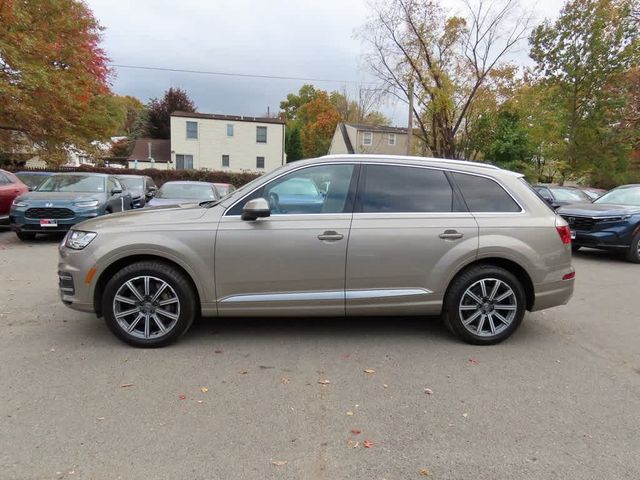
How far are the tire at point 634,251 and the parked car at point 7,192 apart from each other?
45.9ft

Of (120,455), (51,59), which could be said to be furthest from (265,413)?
(51,59)

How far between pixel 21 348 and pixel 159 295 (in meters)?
1.35

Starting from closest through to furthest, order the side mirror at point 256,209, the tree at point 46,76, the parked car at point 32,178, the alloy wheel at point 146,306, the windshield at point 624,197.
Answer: the side mirror at point 256,209 < the alloy wheel at point 146,306 < the windshield at point 624,197 < the tree at point 46,76 < the parked car at point 32,178

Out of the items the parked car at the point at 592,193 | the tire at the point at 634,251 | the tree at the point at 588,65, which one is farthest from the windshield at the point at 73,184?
the tree at the point at 588,65

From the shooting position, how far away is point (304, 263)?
4145 millimetres

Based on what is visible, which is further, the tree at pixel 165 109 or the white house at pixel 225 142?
the tree at pixel 165 109

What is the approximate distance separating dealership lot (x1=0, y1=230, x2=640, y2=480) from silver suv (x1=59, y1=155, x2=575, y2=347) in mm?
383

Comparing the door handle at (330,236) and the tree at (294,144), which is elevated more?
the tree at (294,144)

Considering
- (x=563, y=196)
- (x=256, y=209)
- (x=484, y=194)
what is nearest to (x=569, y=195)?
(x=563, y=196)

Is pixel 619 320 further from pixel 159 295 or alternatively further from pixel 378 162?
pixel 159 295

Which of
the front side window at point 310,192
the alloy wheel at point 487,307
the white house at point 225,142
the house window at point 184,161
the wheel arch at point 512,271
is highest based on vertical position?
the white house at point 225,142

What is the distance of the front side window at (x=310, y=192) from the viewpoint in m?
4.25

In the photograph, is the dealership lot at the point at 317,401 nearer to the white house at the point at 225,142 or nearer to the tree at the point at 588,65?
the tree at the point at 588,65

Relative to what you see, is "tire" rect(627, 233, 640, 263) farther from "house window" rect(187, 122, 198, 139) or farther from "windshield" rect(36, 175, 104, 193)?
"house window" rect(187, 122, 198, 139)
